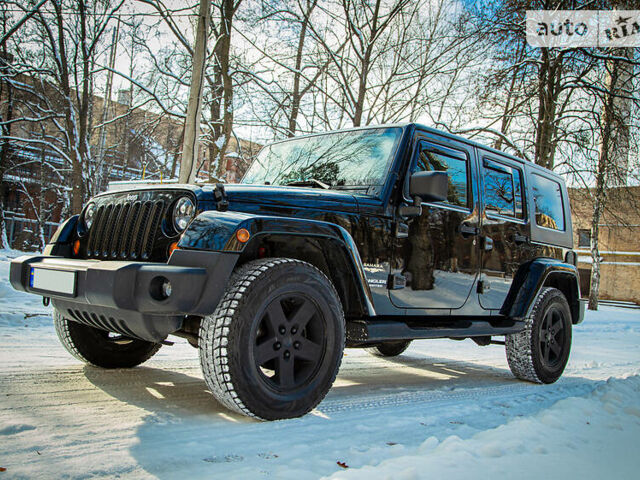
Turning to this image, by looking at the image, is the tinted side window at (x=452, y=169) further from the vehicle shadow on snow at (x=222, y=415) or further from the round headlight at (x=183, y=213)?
the round headlight at (x=183, y=213)

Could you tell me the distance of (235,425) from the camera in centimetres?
284

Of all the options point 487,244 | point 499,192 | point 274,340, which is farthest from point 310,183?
point 499,192

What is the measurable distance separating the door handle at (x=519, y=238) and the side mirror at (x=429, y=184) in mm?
1575

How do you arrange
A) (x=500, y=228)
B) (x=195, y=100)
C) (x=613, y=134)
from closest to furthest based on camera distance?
(x=500, y=228) → (x=195, y=100) → (x=613, y=134)

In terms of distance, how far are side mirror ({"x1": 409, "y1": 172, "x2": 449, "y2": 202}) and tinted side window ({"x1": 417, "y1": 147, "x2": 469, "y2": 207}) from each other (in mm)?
429

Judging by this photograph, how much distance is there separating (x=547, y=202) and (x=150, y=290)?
4.46 meters

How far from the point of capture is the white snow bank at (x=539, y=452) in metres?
2.23

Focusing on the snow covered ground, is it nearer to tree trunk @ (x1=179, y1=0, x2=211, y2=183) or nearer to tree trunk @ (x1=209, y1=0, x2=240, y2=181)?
tree trunk @ (x1=179, y1=0, x2=211, y2=183)

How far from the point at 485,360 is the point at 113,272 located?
5118 mm

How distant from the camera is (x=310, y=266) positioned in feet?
10.2

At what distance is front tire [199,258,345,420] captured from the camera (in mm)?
2744

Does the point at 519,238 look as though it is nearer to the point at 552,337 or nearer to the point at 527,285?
the point at 527,285

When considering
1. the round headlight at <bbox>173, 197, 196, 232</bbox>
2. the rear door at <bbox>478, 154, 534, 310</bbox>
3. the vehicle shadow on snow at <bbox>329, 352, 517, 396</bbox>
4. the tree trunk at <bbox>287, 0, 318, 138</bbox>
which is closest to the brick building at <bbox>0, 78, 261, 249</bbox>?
the tree trunk at <bbox>287, 0, 318, 138</bbox>

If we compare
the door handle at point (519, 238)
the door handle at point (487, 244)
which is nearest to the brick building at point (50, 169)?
the door handle at point (519, 238)
